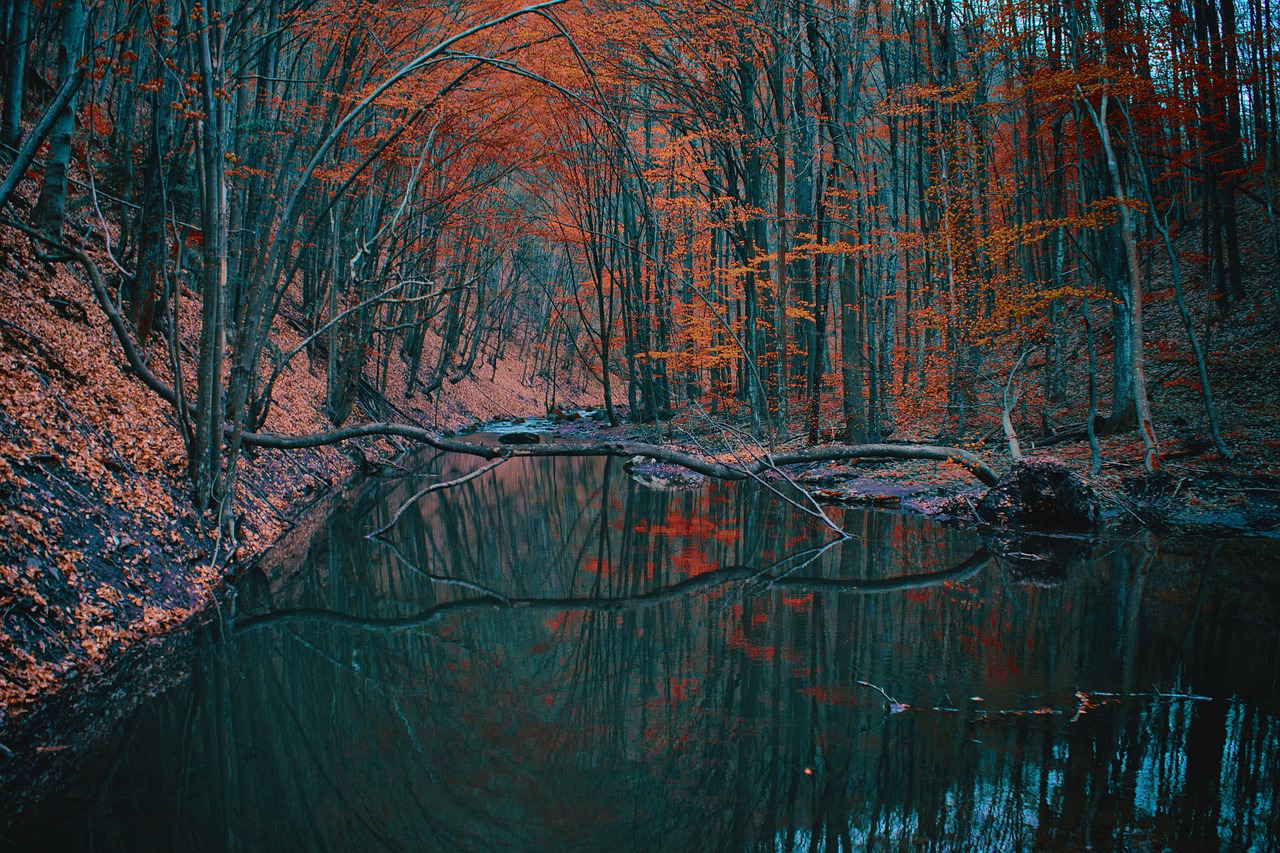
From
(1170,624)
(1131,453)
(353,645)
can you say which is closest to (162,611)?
(353,645)

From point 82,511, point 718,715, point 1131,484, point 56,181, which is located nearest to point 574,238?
point 56,181

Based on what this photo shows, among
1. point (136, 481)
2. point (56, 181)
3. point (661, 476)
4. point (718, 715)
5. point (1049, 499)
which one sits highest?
point (56, 181)

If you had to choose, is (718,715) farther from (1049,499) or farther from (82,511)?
(1049,499)

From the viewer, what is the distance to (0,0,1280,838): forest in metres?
5.34

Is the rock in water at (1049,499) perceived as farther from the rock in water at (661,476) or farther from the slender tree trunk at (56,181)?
the slender tree trunk at (56,181)

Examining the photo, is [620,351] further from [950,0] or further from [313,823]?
[313,823]

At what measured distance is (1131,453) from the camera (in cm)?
1040

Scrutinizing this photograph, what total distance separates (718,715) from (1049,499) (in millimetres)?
6782

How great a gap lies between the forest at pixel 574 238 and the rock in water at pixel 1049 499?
787mm

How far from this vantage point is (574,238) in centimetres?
2158

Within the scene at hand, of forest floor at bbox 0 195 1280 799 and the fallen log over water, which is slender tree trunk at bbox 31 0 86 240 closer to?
forest floor at bbox 0 195 1280 799

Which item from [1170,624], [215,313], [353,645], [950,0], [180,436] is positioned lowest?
[1170,624]

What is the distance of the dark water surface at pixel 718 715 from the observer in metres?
2.74

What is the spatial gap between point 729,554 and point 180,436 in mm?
6044
